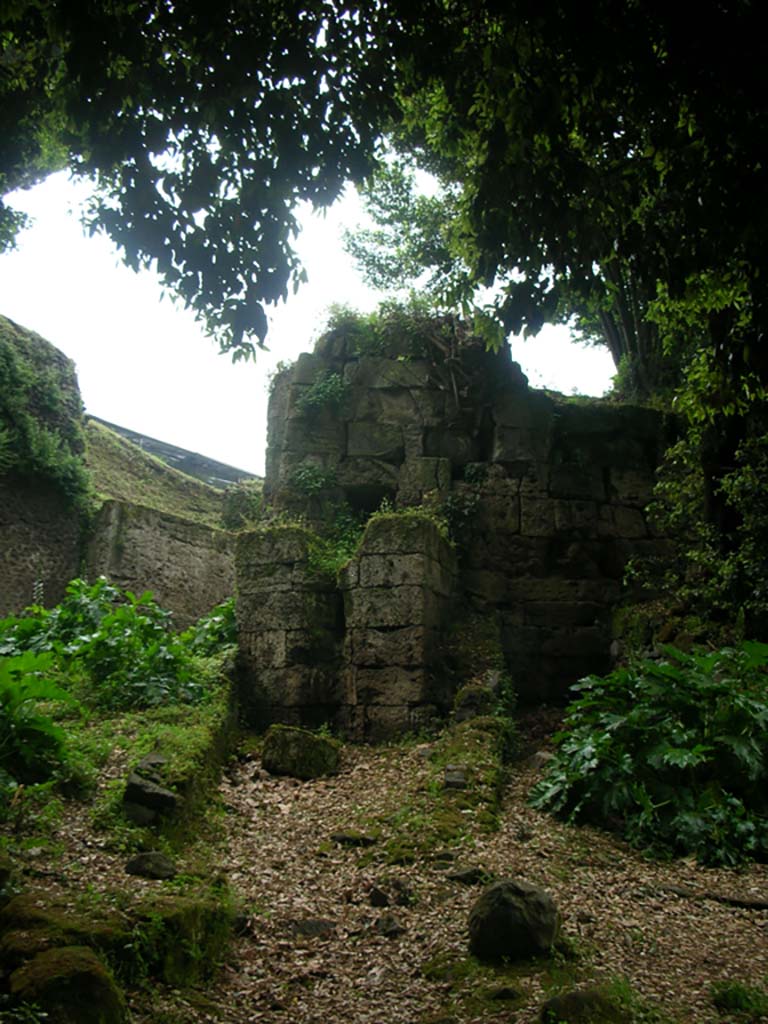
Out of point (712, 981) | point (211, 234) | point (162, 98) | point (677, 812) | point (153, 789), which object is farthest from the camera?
point (677, 812)

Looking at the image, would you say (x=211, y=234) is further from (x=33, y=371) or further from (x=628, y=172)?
(x=33, y=371)

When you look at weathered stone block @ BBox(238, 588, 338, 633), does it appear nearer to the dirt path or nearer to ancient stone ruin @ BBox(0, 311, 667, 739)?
ancient stone ruin @ BBox(0, 311, 667, 739)

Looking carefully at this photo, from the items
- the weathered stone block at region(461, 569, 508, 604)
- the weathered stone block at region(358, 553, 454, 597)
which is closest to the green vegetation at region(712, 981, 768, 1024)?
the weathered stone block at region(358, 553, 454, 597)

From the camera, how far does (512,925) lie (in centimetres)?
452

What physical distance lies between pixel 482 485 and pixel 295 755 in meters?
6.61

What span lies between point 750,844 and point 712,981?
2.28 meters

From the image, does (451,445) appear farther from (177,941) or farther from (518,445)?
(177,941)

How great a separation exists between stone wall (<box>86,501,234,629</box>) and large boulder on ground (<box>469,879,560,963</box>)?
12932 millimetres

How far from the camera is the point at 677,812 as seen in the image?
267 inches

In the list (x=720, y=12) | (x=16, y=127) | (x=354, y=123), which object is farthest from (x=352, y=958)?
(x=720, y=12)

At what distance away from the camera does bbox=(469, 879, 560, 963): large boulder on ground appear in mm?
4520

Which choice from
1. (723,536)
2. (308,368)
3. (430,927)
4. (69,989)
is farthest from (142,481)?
(69,989)

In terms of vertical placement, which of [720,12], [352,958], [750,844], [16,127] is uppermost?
[720,12]

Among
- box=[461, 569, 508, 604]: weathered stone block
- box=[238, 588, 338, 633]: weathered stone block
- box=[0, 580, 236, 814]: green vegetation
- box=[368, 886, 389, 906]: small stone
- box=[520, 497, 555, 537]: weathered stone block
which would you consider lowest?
box=[368, 886, 389, 906]: small stone
